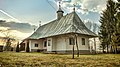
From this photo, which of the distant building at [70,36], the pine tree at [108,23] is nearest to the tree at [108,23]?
the pine tree at [108,23]

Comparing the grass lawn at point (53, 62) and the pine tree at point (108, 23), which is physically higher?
the pine tree at point (108, 23)

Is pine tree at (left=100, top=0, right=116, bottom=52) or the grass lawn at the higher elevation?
pine tree at (left=100, top=0, right=116, bottom=52)

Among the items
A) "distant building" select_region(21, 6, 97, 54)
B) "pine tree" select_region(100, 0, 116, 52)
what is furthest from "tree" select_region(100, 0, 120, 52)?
"distant building" select_region(21, 6, 97, 54)

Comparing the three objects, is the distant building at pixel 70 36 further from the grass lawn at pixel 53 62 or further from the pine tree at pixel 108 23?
the grass lawn at pixel 53 62

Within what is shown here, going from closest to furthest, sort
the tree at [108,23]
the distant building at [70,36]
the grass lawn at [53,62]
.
→ the grass lawn at [53,62], the distant building at [70,36], the tree at [108,23]

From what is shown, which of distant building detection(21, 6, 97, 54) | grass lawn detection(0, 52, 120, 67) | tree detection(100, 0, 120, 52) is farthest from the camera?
tree detection(100, 0, 120, 52)

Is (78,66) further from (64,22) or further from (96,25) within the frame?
(96,25)

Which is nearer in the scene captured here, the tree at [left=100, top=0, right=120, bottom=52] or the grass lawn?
the grass lawn

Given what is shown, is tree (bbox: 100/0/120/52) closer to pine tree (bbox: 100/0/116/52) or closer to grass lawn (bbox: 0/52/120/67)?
pine tree (bbox: 100/0/116/52)

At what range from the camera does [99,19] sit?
4341 centimetres

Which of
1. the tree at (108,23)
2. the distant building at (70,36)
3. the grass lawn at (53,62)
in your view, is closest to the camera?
the grass lawn at (53,62)

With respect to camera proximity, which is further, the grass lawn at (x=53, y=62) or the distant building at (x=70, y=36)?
the distant building at (x=70, y=36)

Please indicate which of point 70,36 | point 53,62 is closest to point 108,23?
point 70,36

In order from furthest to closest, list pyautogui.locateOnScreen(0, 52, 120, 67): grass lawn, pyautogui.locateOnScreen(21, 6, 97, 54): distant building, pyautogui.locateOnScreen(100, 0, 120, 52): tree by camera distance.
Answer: pyautogui.locateOnScreen(100, 0, 120, 52): tree, pyautogui.locateOnScreen(21, 6, 97, 54): distant building, pyautogui.locateOnScreen(0, 52, 120, 67): grass lawn
